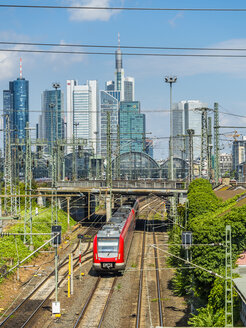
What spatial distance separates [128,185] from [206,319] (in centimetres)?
3883

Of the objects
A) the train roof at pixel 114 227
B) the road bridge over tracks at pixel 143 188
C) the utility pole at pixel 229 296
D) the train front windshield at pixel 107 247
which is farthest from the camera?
the road bridge over tracks at pixel 143 188

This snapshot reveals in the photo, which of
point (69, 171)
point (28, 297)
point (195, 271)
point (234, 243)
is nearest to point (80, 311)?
A: point (28, 297)

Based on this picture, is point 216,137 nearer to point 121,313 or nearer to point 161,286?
point 161,286

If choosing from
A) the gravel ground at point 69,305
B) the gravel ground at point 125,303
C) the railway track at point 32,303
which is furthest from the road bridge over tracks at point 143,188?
the gravel ground at point 69,305

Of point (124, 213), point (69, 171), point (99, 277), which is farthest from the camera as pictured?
point (69, 171)

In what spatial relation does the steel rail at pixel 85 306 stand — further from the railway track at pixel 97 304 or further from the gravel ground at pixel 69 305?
the gravel ground at pixel 69 305

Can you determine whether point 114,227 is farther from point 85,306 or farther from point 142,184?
point 142,184

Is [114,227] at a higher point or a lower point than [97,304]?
higher

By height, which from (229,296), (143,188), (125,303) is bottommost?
(125,303)

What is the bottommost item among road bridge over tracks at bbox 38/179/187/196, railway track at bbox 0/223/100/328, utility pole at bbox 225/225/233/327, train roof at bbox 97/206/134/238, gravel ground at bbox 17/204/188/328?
gravel ground at bbox 17/204/188/328

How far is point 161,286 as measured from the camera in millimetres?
29891

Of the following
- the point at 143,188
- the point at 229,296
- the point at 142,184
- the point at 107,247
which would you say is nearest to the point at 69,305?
the point at 107,247

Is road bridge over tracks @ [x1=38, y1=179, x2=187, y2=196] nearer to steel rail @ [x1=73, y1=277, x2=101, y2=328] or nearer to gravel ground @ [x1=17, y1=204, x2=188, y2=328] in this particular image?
gravel ground @ [x1=17, y1=204, x2=188, y2=328]

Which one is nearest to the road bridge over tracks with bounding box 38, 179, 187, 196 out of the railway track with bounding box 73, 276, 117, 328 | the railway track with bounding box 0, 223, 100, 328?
the railway track with bounding box 0, 223, 100, 328
